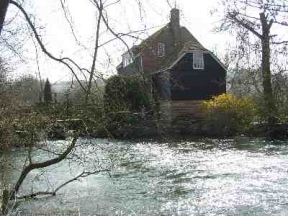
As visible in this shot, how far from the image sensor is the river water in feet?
37.2

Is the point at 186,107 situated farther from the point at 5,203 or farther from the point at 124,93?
the point at 5,203

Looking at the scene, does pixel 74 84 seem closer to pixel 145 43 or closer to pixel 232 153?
pixel 145 43

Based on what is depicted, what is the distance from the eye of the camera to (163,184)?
1474 centimetres

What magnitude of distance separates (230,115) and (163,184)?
1928 centimetres

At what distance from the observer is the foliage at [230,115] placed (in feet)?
108

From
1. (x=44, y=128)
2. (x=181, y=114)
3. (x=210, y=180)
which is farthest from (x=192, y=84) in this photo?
(x=44, y=128)

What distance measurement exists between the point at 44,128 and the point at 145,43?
3782 millimetres

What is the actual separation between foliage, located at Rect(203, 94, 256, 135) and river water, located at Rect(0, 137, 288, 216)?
33.6 feet

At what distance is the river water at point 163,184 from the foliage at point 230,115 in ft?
33.6

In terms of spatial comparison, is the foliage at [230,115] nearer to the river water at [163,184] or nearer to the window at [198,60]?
the window at [198,60]

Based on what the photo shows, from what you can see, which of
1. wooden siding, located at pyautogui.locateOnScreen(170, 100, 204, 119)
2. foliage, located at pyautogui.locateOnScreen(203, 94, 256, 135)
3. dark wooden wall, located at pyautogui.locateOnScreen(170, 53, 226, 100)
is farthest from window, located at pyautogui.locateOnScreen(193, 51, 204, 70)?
foliage, located at pyautogui.locateOnScreen(203, 94, 256, 135)

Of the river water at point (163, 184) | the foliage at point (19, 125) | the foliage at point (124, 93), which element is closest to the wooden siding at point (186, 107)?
the river water at point (163, 184)

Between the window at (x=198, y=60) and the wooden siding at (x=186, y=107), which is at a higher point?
the window at (x=198, y=60)

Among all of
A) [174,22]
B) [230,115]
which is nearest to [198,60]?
[230,115]
